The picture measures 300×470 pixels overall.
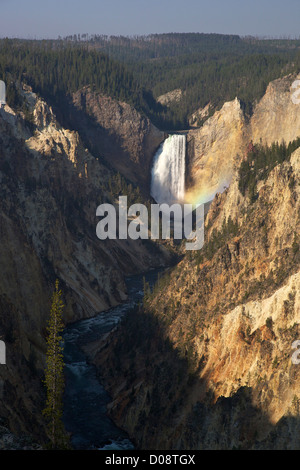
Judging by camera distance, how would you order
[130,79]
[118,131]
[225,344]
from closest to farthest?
[225,344]
[118,131]
[130,79]

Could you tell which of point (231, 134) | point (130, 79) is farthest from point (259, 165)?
point (130, 79)

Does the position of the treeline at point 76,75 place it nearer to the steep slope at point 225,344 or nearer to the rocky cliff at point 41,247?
the rocky cliff at point 41,247

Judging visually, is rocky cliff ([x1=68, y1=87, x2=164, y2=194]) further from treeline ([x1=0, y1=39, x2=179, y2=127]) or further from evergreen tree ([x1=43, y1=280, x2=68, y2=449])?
evergreen tree ([x1=43, y1=280, x2=68, y2=449])

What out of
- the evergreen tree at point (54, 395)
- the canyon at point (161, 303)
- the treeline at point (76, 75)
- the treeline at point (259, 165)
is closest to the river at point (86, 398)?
the canyon at point (161, 303)

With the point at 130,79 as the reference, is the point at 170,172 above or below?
below

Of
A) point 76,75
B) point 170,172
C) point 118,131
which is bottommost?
point 170,172

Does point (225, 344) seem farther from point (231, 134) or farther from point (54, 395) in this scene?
point (231, 134)

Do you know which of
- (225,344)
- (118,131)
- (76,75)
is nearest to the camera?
(225,344)
